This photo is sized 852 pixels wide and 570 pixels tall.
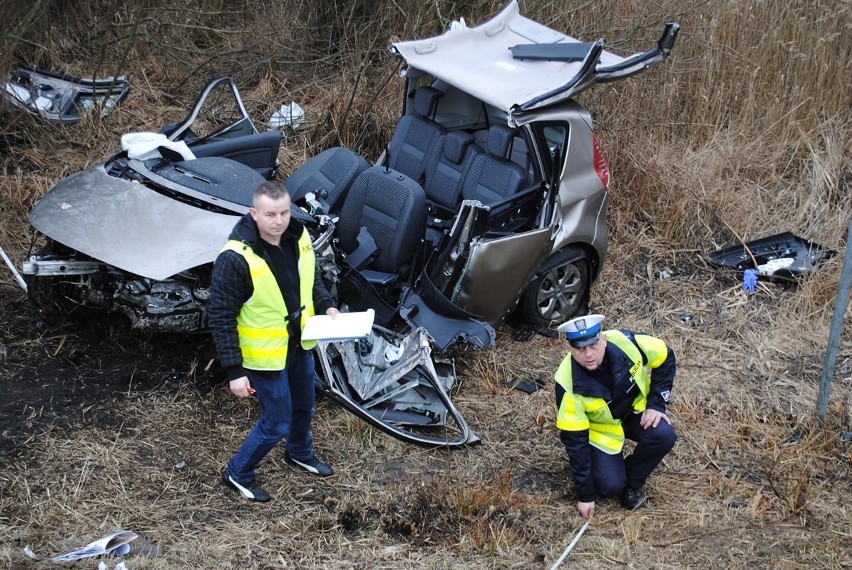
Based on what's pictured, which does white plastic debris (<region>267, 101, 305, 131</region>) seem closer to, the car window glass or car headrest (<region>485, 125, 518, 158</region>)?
car headrest (<region>485, 125, 518, 158</region>)

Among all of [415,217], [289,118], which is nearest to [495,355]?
[415,217]

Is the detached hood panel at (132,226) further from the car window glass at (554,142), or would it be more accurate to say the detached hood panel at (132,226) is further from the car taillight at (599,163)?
the car taillight at (599,163)

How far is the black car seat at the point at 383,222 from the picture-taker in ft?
18.1

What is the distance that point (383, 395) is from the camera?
5.11 meters

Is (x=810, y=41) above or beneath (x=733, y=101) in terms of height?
above

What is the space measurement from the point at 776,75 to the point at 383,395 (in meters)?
5.99

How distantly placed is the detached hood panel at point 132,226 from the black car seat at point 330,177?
3.39ft

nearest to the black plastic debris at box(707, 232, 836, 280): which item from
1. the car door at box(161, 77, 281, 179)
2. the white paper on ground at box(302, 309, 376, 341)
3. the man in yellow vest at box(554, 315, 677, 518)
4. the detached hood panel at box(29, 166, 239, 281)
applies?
the man in yellow vest at box(554, 315, 677, 518)

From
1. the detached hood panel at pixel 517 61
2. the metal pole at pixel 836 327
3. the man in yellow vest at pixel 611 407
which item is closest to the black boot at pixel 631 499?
the man in yellow vest at pixel 611 407

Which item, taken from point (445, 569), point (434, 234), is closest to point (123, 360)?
point (434, 234)

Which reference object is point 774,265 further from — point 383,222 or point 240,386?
point 240,386

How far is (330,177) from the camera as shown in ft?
19.6

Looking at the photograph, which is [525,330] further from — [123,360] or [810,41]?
[810,41]

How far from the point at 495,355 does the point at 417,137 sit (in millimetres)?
1655
